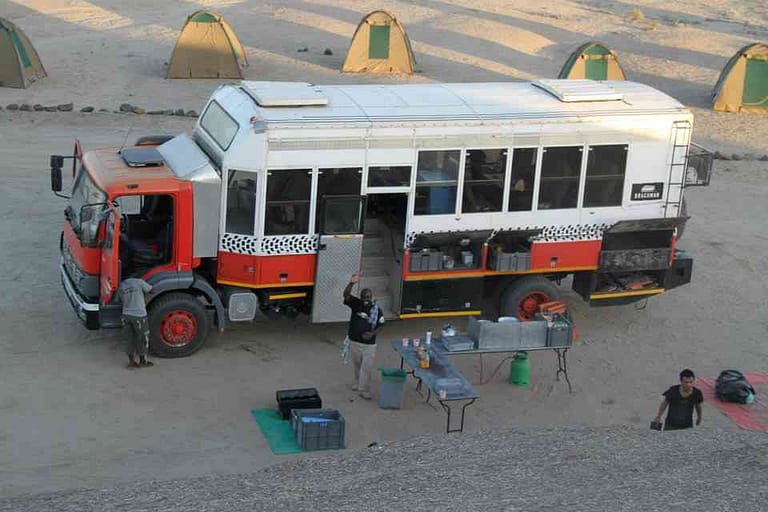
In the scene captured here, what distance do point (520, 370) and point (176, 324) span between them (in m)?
4.32

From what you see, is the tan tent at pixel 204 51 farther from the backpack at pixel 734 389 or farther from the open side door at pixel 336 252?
the backpack at pixel 734 389

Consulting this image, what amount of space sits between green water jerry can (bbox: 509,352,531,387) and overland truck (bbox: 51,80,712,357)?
1.41m

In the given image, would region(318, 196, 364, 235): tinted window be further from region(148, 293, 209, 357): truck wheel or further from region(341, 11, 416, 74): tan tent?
region(341, 11, 416, 74): tan tent

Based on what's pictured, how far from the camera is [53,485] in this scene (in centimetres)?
1262

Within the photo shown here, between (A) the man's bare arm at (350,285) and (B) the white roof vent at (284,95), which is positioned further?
(B) the white roof vent at (284,95)

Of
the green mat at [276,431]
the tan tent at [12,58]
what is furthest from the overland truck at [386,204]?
A: the tan tent at [12,58]

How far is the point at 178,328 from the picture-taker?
16.0 metres

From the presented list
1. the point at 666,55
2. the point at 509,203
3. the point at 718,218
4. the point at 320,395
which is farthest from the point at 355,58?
the point at 320,395

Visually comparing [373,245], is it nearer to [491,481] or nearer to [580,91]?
[580,91]

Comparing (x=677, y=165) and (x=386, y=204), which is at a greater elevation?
(x=677, y=165)

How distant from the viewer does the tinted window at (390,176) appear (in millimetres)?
16172

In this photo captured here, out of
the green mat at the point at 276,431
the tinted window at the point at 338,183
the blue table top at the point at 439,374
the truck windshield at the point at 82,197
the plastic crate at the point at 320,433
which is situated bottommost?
the green mat at the point at 276,431

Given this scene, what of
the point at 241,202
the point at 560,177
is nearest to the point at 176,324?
the point at 241,202

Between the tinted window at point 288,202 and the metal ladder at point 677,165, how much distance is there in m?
5.11
